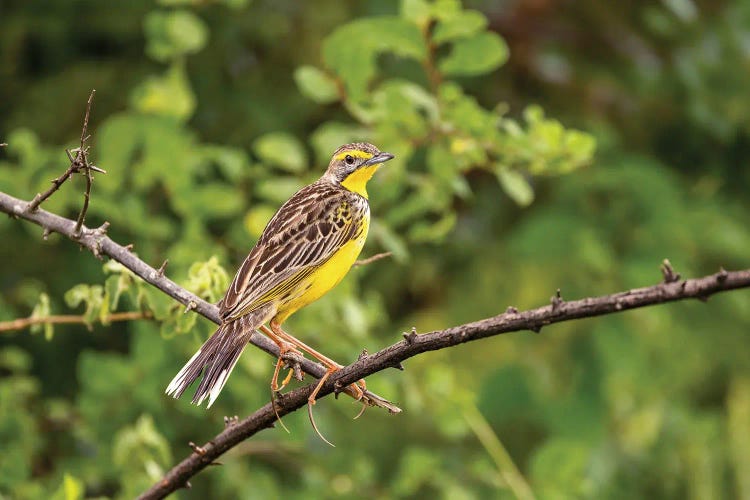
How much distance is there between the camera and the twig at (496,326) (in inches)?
98.6

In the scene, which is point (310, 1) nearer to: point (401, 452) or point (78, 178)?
point (78, 178)

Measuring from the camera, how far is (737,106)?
796cm

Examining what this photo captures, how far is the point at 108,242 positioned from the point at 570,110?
5.09m

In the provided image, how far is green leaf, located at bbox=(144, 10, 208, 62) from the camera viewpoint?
6250 millimetres

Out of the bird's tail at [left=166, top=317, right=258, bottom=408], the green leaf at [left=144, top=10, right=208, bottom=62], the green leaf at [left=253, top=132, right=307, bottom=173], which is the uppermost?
the green leaf at [left=144, top=10, right=208, bottom=62]

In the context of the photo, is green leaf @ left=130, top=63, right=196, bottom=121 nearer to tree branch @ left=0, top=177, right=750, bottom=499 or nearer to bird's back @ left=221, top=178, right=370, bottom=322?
bird's back @ left=221, top=178, right=370, bottom=322

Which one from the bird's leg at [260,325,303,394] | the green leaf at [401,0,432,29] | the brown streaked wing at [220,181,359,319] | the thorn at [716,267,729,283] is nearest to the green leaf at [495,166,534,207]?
the green leaf at [401,0,432,29]

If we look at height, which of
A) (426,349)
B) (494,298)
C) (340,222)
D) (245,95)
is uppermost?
(245,95)

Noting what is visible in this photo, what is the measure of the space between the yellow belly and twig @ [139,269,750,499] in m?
0.54

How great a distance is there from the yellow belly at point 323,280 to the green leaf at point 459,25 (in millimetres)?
1810

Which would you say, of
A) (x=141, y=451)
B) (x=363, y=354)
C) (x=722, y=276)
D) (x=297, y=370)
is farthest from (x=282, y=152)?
(x=722, y=276)

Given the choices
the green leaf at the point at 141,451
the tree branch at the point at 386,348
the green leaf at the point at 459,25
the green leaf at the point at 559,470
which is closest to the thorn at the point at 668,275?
the tree branch at the point at 386,348

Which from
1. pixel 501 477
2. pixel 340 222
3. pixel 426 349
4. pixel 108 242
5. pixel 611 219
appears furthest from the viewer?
pixel 611 219

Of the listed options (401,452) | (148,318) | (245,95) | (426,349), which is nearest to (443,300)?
(401,452)
